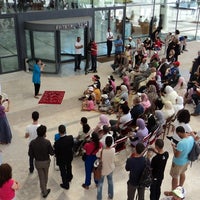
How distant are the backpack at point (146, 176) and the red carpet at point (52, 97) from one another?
222 inches

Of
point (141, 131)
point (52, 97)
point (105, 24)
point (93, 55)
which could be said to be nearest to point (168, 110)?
point (141, 131)

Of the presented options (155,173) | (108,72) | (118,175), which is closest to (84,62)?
(108,72)

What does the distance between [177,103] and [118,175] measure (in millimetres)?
2483

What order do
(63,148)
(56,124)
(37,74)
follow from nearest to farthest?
1. (63,148)
2. (56,124)
3. (37,74)

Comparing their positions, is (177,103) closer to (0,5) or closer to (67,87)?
(67,87)

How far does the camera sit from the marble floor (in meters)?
6.18

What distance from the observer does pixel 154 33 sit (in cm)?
1536

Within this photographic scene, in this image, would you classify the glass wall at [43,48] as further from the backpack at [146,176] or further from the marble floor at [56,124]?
the backpack at [146,176]

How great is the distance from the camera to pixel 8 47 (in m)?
12.2

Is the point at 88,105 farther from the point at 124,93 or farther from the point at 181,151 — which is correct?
the point at 181,151

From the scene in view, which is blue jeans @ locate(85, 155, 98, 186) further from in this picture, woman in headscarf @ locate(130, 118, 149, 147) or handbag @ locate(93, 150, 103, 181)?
woman in headscarf @ locate(130, 118, 149, 147)

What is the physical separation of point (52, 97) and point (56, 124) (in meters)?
1.86

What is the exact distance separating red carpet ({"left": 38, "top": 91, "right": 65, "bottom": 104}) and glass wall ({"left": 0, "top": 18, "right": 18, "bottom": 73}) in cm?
265

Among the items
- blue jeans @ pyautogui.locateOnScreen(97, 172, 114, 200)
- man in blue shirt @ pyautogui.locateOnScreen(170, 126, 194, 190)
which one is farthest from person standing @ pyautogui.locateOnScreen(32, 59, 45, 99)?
man in blue shirt @ pyautogui.locateOnScreen(170, 126, 194, 190)
